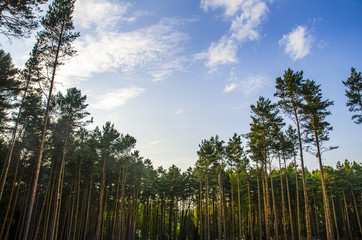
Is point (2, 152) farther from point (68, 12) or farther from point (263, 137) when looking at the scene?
point (263, 137)

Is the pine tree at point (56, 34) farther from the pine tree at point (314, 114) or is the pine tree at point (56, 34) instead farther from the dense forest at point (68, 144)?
the pine tree at point (314, 114)

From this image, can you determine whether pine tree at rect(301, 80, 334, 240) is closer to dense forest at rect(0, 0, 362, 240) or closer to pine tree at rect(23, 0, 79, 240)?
dense forest at rect(0, 0, 362, 240)

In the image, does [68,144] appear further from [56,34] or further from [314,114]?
[314,114]

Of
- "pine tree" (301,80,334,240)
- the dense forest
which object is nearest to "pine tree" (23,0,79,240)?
the dense forest

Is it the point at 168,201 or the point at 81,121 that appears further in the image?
the point at 168,201

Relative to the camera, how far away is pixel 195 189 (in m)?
43.8

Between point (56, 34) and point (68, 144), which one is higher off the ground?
point (56, 34)

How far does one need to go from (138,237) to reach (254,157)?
3883cm

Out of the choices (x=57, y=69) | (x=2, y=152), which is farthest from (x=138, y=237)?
(x=57, y=69)

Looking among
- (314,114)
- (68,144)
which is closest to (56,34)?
(68,144)

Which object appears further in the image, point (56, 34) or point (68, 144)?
point (68, 144)

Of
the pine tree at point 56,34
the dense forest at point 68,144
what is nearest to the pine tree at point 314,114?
the dense forest at point 68,144

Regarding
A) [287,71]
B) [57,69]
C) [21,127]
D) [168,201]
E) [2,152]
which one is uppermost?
[287,71]

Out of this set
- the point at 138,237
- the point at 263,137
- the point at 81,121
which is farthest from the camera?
the point at 138,237
